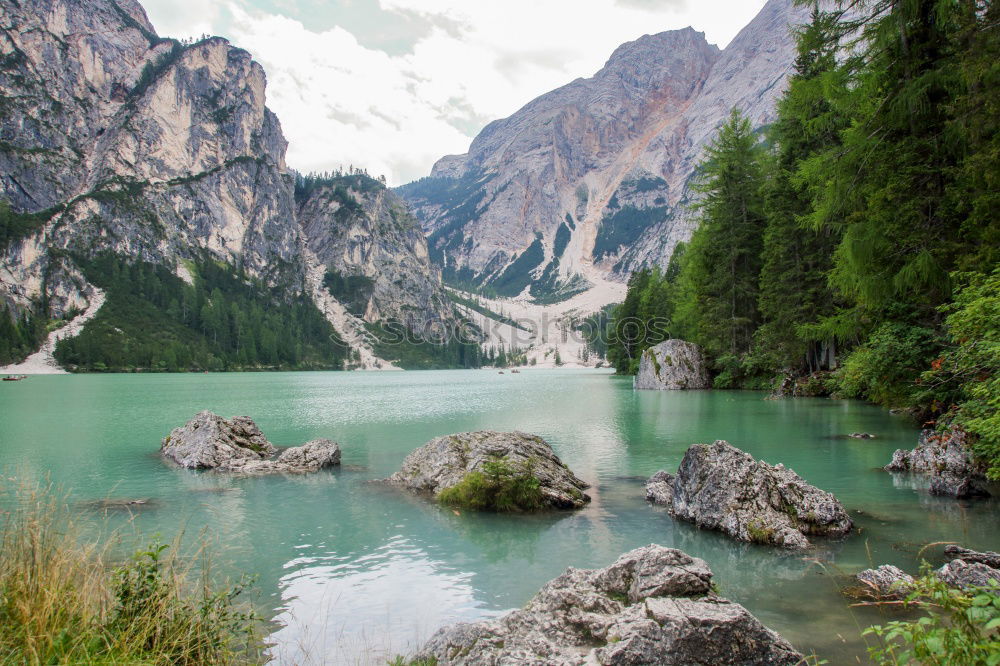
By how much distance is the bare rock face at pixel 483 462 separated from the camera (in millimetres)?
13211

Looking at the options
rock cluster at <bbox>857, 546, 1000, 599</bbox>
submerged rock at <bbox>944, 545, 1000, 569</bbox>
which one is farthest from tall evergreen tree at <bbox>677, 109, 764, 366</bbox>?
rock cluster at <bbox>857, 546, 1000, 599</bbox>

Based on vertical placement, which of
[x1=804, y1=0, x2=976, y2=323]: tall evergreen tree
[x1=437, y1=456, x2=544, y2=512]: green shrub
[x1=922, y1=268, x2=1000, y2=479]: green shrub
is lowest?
[x1=437, y1=456, x2=544, y2=512]: green shrub

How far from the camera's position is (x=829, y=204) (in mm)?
17109

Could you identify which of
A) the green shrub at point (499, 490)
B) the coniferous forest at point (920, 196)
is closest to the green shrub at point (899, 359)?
the coniferous forest at point (920, 196)

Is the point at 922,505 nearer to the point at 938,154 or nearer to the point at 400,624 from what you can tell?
the point at 938,154

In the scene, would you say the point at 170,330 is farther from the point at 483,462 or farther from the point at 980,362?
the point at 980,362

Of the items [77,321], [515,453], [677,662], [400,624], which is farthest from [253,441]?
[77,321]

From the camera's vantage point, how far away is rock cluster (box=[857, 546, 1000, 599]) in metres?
6.55

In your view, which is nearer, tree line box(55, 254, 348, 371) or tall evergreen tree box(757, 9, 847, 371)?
tall evergreen tree box(757, 9, 847, 371)

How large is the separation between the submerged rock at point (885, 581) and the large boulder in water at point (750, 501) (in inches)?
76.7

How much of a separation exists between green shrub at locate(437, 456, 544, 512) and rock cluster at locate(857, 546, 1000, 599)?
670 centimetres

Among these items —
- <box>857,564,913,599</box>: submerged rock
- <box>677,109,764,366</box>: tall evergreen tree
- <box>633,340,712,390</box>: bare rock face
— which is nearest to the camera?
<box>857,564,913,599</box>: submerged rock

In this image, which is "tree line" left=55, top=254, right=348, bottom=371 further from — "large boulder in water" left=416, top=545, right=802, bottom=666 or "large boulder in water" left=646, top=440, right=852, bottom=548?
"large boulder in water" left=416, top=545, right=802, bottom=666

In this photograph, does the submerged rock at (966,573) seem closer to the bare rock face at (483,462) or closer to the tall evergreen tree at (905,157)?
the bare rock face at (483,462)
